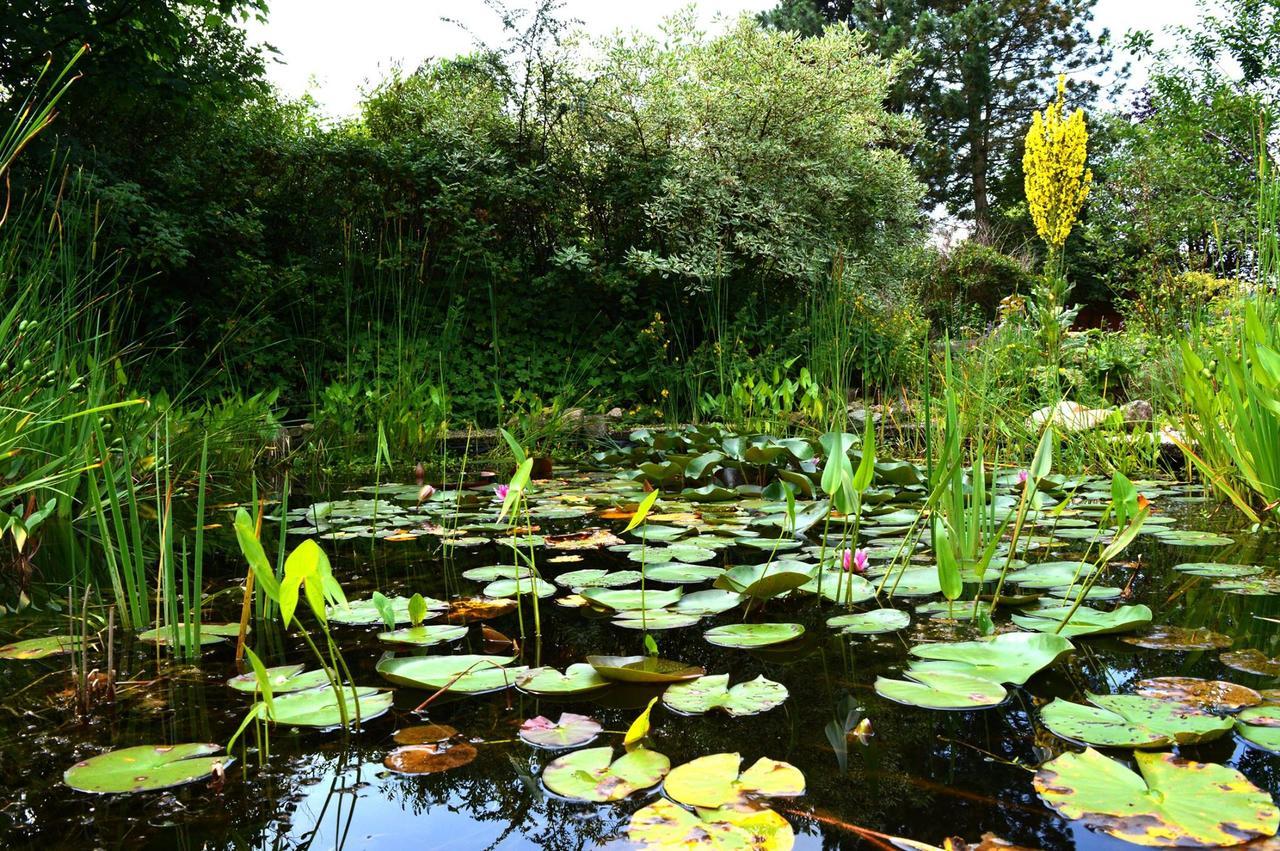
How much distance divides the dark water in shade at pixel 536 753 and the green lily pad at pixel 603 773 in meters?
0.01

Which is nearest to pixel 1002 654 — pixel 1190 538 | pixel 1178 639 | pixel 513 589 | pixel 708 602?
pixel 1178 639

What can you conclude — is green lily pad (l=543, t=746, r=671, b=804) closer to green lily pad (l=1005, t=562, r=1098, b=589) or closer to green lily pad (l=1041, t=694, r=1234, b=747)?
green lily pad (l=1041, t=694, r=1234, b=747)

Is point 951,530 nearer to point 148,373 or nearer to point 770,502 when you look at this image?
point 770,502

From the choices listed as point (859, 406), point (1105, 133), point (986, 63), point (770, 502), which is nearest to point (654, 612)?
point (770, 502)

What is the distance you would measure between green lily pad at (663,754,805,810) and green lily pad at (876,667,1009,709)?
220mm

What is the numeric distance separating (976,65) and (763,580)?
724 inches

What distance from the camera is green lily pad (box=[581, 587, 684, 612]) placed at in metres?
1.22

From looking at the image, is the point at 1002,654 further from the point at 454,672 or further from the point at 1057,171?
the point at 1057,171

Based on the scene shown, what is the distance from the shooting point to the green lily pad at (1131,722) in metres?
0.71

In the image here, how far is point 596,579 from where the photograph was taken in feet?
4.70

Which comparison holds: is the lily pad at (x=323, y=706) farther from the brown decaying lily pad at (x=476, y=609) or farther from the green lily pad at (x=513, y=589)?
the green lily pad at (x=513, y=589)

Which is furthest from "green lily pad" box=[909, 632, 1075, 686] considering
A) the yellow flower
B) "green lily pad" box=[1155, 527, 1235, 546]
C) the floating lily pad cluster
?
the yellow flower

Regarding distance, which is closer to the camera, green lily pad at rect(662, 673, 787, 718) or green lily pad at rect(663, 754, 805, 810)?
green lily pad at rect(663, 754, 805, 810)

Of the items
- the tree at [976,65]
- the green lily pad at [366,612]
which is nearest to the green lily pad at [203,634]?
the green lily pad at [366,612]
